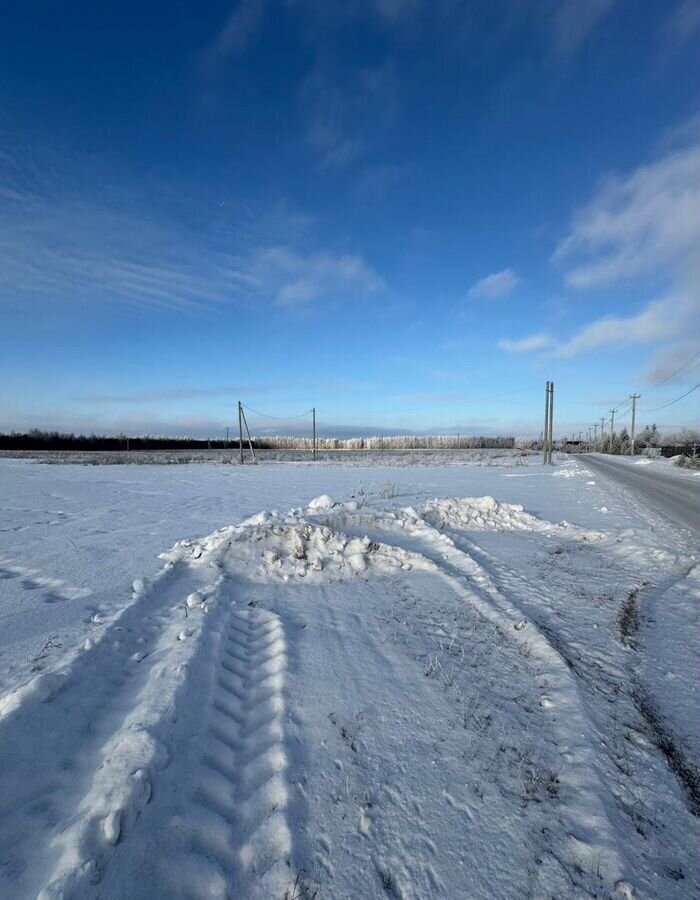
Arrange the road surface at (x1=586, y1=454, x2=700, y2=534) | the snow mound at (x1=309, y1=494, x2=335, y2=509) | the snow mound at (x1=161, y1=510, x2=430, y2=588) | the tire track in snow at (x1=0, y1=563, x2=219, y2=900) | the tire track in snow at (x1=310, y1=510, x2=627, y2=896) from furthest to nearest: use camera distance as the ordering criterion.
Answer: the road surface at (x1=586, y1=454, x2=700, y2=534), the snow mound at (x1=309, y1=494, x2=335, y2=509), the snow mound at (x1=161, y1=510, x2=430, y2=588), the tire track in snow at (x1=310, y1=510, x2=627, y2=896), the tire track in snow at (x1=0, y1=563, x2=219, y2=900)

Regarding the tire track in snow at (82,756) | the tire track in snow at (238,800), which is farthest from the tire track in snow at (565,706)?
the tire track in snow at (82,756)

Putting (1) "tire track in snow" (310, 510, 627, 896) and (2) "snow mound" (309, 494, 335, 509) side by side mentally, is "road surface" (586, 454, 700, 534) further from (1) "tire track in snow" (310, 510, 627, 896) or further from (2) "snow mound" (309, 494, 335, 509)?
(2) "snow mound" (309, 494, 335, 509)

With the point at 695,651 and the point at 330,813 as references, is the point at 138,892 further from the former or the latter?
the point at 695,651

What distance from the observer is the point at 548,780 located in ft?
8.52

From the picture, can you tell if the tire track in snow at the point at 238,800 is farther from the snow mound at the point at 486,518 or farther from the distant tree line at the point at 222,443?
the distant tree line at the point at 222,443

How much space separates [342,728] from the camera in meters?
3.01

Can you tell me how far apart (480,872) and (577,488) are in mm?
16474

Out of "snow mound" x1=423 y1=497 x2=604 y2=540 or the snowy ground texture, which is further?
"snow mound" x1=423 y1=497 x2=604 y2=540

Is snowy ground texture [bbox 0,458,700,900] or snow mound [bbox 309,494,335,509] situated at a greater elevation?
snow mound [bbox 309,494,335,509]

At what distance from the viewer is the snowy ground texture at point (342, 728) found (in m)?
2.07

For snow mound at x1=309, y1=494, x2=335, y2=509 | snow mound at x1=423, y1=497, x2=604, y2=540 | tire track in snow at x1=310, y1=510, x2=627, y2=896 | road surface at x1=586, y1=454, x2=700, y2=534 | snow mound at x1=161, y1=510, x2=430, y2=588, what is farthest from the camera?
road surface at x1=586, y1=454, x2=700, y2=534

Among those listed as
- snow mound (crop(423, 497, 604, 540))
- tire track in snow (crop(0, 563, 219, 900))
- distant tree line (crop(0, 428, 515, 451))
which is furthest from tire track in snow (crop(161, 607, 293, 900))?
distant tree line (crop(0, 428, 515, 451))

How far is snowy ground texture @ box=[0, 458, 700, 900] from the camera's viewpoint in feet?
6.79

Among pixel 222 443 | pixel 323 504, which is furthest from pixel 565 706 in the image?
pixel 222 443
